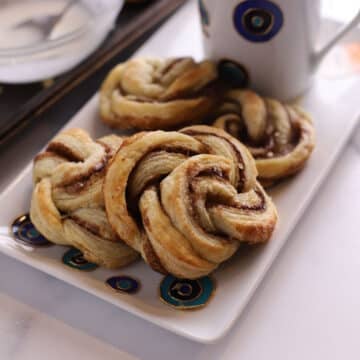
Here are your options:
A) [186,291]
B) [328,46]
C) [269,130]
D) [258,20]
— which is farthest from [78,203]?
[328,46]

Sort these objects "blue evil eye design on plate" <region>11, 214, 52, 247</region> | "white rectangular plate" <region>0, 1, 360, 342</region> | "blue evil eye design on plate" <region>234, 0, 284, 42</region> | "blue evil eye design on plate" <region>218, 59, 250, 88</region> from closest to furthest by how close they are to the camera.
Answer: "white rectangular plate" <region>0, 1, 360, 342</region> → "blue evil eye design on plate" <region>11, 214, 52, 247</region> → "blue evil eye design on plate" <region>234, 0, 284, 42</region> → "blue evil eye design on plate" <region>218, 59, 250, 88</region>

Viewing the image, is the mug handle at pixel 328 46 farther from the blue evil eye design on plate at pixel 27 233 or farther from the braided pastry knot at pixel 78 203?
the blue evil eye design on plate at pixel 27 233

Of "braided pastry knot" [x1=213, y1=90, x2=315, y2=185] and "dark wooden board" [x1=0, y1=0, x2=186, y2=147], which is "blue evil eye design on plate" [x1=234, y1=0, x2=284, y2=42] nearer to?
"braided pastry knot" [x1=213, y1=90, x2=315, y2=185]

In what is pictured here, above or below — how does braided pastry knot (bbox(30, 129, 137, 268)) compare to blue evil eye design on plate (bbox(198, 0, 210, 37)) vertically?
below

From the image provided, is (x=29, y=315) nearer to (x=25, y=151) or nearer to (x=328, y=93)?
(x=25, y=151)

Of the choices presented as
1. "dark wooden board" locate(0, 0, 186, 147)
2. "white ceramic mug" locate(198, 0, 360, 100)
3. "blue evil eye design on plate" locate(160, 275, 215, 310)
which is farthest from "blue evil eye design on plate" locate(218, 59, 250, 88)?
"blue evil eye design on plate" locate(160, 275, 215, 310)

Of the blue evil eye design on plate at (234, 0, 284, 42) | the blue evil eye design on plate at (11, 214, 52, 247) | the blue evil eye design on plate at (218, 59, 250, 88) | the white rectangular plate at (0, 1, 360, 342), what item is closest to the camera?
the white rectangular plate at (0, 1, 360, 342)

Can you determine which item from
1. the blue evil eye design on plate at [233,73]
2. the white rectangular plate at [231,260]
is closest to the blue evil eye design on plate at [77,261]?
the white rectangular plate at [231,260]
